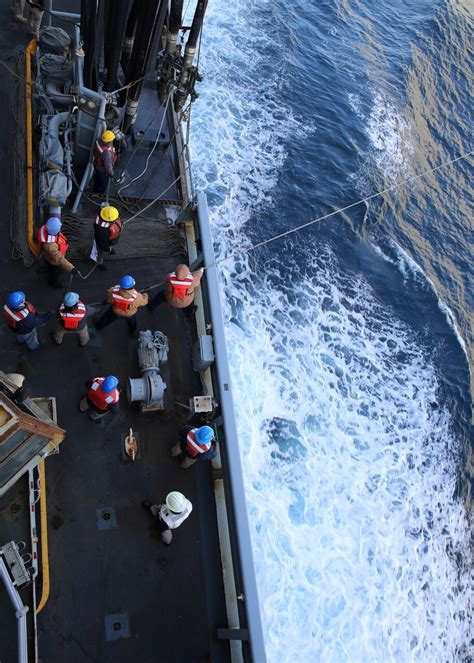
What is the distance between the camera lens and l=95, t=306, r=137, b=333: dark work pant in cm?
696

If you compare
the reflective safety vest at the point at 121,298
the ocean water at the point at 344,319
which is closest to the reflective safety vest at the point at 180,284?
the reflective safety vest at the point at 121,298

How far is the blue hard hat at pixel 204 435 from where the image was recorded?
19.0 feet

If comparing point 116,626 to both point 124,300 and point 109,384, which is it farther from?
point 124,300

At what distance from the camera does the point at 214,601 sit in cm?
589

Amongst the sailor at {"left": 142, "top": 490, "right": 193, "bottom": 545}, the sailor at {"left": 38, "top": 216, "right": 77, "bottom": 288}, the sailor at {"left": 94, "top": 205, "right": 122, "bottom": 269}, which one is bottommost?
the sailor at {"left": 142, "top": 490, "right": 193, "bottom": 545}

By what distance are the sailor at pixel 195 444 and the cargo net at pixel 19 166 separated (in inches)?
133

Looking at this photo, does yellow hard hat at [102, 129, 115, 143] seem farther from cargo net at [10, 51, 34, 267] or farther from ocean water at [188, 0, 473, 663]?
ocean water at [188, 0, 473, 663]

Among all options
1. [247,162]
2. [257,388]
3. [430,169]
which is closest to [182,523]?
[257,388]

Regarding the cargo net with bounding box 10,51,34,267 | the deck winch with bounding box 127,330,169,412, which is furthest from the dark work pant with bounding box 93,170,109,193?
the deck winch with bounding box 127,330,169,412

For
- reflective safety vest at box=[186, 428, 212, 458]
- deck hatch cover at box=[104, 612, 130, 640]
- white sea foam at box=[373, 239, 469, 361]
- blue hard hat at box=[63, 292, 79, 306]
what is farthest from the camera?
white sea foam at box=[373, 239, 469, 361]

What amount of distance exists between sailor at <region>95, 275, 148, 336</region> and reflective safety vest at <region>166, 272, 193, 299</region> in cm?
39

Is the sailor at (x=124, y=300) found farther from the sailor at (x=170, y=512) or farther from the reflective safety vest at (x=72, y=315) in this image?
the sailor at (x=170, y=512)

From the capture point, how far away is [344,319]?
11680 mm

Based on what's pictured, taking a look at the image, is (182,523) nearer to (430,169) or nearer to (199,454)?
(199,454)
